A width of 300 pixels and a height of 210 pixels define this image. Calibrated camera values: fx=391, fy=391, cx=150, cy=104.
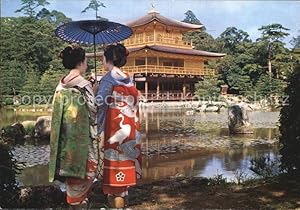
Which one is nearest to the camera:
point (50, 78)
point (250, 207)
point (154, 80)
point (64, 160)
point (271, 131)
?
point (64, 160)

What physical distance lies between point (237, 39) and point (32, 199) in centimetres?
3988

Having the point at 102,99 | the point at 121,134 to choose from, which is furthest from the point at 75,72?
the point at 121,134

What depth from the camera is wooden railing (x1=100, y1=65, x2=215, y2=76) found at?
25755 mm

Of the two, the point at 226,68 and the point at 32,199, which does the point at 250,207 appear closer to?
the point at 32,199

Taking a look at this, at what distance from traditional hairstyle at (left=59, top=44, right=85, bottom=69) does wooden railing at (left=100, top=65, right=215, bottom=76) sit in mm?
22553

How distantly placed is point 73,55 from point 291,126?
2409 mm

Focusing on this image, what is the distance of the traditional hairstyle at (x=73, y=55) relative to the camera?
→ 8.40 ft

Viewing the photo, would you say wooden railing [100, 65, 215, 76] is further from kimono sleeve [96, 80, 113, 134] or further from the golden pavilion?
kimono sleeve [96, 80, 113, 134]

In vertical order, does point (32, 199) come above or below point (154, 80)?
below

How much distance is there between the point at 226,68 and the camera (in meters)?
30.3

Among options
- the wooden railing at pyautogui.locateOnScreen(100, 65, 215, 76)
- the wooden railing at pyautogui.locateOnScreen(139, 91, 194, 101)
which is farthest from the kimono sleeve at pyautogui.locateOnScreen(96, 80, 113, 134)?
the wooden railing at pyautogui.locateOnScreen(100, 65, 215, 76)

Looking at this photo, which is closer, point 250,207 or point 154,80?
point 250,207

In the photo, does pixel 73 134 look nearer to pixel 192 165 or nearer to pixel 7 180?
pixel 7 180

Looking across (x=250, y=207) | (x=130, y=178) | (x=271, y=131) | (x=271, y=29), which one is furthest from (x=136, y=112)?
(x=271, y=29)
